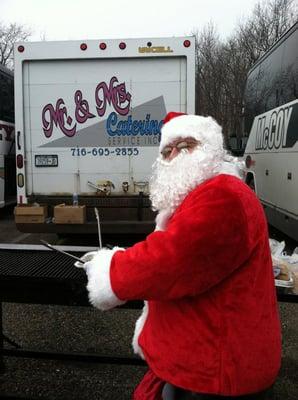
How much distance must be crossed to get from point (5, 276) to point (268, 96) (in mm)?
6945

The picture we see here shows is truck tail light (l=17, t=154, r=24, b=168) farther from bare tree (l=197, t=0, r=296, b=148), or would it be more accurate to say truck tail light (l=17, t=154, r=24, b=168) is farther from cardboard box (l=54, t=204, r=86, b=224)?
bare tree (l=197, t=0, r=296, b=148)

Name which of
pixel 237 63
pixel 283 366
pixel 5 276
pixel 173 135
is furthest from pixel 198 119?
pixel 237 63

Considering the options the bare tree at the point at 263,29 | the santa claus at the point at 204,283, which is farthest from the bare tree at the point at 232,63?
the santa claus at the point at 204,283

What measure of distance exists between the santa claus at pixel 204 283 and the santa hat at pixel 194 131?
34 millimetres

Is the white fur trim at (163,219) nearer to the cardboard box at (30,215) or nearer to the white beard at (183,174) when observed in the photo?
the white beard at (183,174)

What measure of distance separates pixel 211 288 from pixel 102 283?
374 millimetres

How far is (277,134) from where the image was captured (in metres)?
7.40

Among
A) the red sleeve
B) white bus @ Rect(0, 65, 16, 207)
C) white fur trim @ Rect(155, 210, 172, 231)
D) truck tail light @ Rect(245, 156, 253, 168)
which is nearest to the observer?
the red sleeve

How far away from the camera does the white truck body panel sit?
667 centimetres

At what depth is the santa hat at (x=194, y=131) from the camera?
1.81 m

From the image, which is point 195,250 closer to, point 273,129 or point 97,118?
point 97,118

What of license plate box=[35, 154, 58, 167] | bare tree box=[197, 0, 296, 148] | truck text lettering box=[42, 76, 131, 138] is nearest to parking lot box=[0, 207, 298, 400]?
license plate box=[35, 154, 58, 167]

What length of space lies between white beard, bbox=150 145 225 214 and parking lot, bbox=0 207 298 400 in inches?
80.5

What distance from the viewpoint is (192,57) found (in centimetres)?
664
